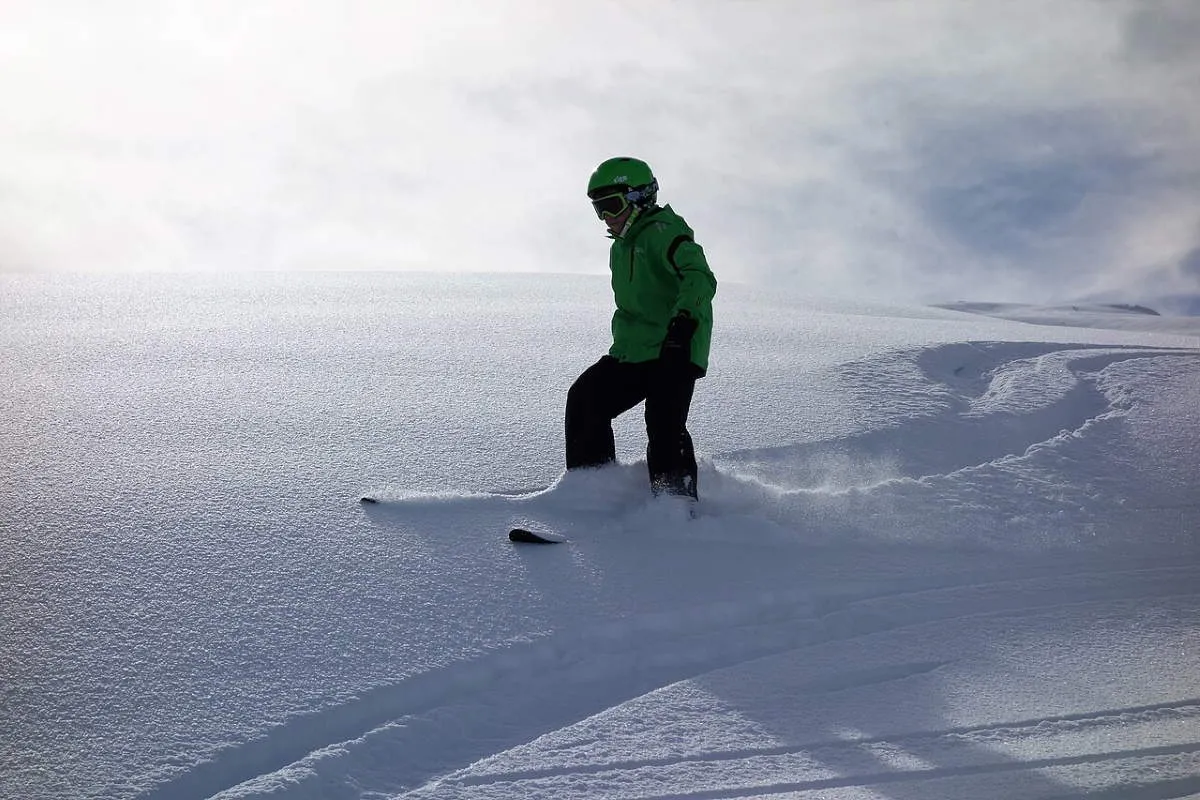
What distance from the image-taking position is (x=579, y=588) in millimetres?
3682

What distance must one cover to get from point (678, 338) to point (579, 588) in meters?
1.27

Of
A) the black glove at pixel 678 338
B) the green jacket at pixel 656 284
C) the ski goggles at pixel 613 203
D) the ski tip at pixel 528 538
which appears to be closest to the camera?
the ski tip at pixel 528 538

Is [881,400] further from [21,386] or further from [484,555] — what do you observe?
[21,386]

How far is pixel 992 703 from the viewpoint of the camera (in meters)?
3.00

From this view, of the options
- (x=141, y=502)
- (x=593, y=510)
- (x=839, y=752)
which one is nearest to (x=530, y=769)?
(x=839, y=752)

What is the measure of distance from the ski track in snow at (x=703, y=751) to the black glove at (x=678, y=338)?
28.8 inches

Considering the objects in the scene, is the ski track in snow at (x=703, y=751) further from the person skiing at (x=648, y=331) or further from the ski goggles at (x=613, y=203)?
the ski goggles at (x=613, y=203)

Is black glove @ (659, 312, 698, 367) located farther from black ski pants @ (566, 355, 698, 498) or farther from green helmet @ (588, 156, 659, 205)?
green helmet @ (588, 156, 659, 205)

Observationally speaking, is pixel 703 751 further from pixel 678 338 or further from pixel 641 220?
pixel 641 220

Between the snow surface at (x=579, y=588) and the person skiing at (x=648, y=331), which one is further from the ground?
the person skiing at (x=648, y=331)

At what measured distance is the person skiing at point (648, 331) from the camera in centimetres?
456

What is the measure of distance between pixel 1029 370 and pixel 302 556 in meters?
5.60

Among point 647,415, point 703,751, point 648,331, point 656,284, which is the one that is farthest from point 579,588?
point 656,284

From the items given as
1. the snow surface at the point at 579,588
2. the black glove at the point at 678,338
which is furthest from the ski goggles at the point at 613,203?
the snow surface at the point at 579,588
